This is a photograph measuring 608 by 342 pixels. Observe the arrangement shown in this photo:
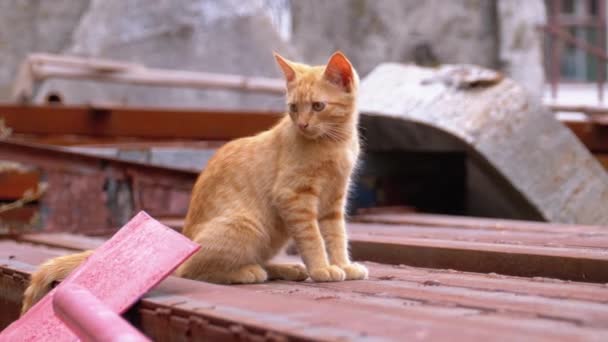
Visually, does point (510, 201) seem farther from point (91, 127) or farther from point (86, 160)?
point (91, 127)

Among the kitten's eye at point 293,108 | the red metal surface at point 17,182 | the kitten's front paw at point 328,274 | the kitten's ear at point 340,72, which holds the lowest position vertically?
the red metal surface at point 17,182

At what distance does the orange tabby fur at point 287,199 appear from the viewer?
3135mm

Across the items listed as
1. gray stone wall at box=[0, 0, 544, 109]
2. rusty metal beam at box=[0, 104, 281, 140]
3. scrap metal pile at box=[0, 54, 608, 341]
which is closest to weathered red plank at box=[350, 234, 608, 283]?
scrap metal pile at box=[0, 54, 608, 341]

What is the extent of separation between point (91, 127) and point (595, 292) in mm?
5484

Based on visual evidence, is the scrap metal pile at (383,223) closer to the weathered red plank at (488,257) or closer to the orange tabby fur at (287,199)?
the weathered red plank at (488,257)

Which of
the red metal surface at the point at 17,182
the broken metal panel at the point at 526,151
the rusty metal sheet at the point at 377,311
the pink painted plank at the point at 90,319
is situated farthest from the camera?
the red metal surface at the point at 17,182

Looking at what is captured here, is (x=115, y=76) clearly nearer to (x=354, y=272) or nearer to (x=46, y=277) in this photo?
(x=46, y=277)

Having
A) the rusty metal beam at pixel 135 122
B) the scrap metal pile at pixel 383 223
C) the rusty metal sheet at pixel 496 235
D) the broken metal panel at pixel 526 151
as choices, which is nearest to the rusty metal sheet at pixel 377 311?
the scrap metal pile at pixel 383 223

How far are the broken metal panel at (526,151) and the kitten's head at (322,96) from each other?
6.62 ft

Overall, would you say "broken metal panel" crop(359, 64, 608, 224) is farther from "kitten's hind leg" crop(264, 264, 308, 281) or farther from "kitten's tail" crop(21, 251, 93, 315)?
"kitten's tail" crop(21, 251, 93, 315)

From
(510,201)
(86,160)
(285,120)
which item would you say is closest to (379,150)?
(510,201)

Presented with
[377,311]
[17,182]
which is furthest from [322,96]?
[17,182]

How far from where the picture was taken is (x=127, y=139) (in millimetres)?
7637

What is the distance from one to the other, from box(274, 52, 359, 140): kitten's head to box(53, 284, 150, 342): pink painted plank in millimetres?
1019
